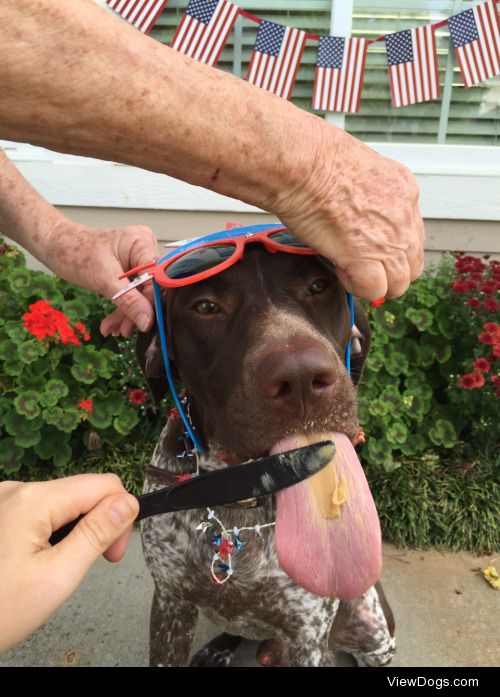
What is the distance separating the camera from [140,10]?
4.34 meters

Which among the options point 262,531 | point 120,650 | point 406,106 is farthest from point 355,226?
point 406,106

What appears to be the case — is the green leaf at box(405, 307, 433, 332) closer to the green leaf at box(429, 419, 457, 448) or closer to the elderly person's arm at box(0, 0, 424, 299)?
the green leaf at box(429, 419, 457, 448)

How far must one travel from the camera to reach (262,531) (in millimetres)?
2123

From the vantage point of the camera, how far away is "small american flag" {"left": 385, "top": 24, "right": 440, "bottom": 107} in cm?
435

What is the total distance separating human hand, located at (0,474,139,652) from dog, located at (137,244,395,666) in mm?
557

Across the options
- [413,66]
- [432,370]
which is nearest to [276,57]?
[413,66]

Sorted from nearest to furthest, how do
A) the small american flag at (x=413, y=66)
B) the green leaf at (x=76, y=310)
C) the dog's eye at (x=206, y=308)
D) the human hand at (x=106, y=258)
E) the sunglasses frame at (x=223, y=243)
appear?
the sunglasses frame at (x=223, y=243), the dog's eye at (x=206, y=308), the human hand at (x=106, y=258), the green leaf at (x=76, y=310), the small american flag at (x=413, y=66)

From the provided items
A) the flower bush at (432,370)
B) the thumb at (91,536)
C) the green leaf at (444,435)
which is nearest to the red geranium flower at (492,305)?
the flower bush at (432,370)

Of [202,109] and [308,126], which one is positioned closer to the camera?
[202,109]

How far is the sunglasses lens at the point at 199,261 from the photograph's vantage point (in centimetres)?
181

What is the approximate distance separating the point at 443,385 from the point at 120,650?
8.64ft

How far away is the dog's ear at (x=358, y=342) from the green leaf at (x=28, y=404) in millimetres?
2090

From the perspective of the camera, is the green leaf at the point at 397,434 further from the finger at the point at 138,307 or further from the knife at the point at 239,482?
the knife at the point at 239,482

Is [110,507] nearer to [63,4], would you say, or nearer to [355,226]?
[355,226]
